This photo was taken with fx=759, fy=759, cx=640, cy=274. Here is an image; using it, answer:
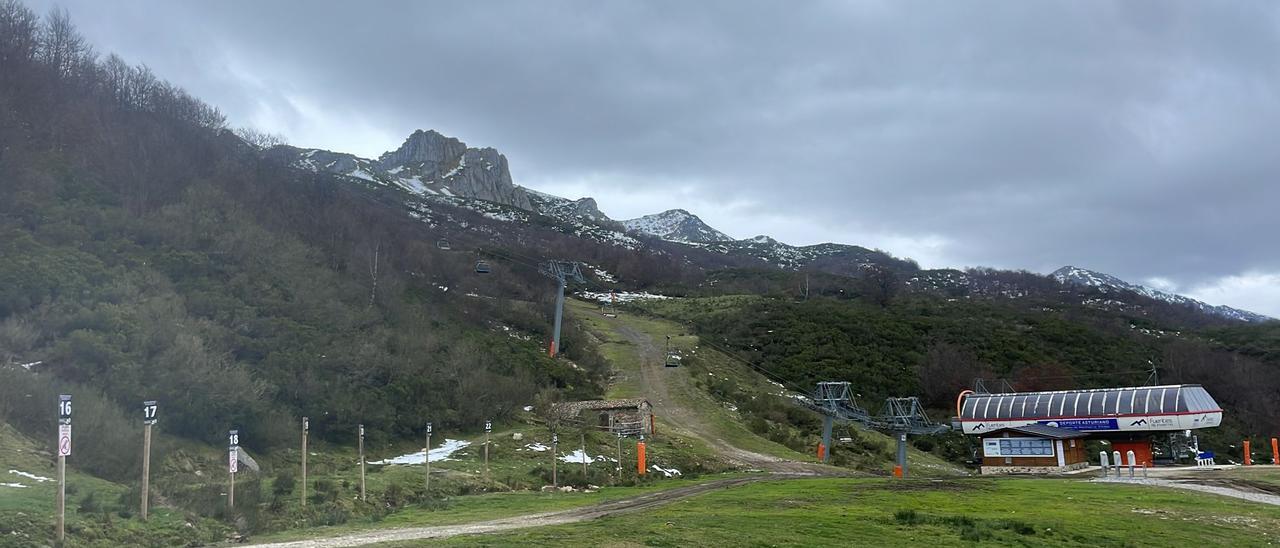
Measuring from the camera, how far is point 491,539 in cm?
1153

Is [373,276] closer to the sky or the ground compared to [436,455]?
closer to the sky

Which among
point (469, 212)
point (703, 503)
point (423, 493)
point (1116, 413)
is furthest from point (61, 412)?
point (469, 212)

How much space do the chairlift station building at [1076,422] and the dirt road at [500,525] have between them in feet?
70.5

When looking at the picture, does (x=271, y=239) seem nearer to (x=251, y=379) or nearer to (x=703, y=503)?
(x=251, y=379)

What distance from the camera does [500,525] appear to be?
14.1 metres

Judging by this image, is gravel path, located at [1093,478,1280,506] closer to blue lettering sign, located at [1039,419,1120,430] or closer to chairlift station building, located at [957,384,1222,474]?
chairlift station building, located at [957,384,1222,474]

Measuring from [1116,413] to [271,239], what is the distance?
45.8m

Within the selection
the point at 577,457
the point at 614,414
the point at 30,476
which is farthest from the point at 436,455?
the point at 30,476

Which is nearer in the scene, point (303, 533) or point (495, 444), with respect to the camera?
point (303, 533)

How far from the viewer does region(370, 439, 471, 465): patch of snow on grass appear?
86.5 ft

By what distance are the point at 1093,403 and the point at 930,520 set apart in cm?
2565

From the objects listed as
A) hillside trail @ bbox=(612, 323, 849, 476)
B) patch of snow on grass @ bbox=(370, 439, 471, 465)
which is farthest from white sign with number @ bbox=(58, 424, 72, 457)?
hillside trail @ bbox=(612, 323, 849, 476)

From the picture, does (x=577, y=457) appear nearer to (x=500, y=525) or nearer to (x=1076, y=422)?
(x=500, y=525)

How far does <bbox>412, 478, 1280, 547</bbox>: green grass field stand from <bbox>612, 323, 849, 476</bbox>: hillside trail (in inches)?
456
